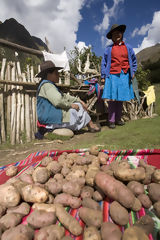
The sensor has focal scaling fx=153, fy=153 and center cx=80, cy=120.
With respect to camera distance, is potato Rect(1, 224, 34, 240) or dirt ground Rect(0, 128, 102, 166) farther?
dirt ground Rect(0, 128, 102, 166)

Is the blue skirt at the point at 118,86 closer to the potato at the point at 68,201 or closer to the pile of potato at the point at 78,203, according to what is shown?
the pile of potato at the point at 78,203

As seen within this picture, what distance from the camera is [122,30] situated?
4.03 m

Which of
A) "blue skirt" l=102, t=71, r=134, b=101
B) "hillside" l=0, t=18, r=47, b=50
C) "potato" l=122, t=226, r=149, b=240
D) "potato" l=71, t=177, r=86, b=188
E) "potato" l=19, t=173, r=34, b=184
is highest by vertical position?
"hillside" l=0, t=18, r=47, b=50

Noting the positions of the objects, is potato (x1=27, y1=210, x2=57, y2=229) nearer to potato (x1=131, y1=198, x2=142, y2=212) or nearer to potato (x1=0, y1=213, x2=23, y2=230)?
potato (x1=0, y1=213, x2=23, y2=230)

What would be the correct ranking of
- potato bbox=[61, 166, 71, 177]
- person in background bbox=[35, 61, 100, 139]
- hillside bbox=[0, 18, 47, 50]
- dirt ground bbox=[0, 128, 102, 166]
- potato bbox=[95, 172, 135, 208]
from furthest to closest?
1. hillside bbox=[0, 18, 47, 50]
2. person in background bbox=[35, 61, 100, 139]
3. dirt ground bbox=[0, 128, 102, 166]
4. potato bbox=[61, 166, 71, 177]
5. potato bbox=[95, 172, 135, 208]

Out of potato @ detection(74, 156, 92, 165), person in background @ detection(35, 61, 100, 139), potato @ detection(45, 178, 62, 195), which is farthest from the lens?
person in background @ detection(35, 61, 100, 139)

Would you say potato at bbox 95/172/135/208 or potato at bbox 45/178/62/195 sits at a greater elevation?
potato at bbox 95/172/135/208

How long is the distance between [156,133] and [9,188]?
2955 mm

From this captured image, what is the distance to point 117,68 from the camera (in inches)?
165

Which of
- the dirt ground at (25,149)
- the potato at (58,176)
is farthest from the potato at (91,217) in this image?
the dirt ground at (25,149)

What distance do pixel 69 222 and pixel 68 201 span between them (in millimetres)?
239

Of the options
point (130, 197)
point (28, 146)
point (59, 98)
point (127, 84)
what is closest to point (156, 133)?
point (127, 84)

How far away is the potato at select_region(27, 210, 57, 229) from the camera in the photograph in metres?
1.05

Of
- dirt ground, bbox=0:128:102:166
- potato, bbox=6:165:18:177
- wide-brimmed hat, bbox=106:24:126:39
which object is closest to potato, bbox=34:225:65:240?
potato, bbox=6:165:18:177
